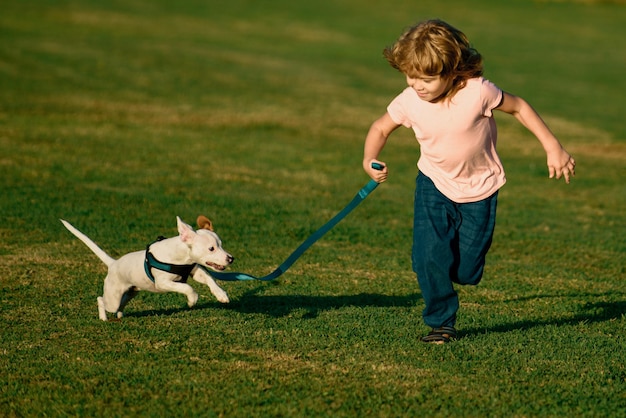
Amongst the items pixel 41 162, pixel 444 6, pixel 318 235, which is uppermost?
pixel 444 6

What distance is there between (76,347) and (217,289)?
3.09ft

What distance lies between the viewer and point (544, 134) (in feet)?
19.6

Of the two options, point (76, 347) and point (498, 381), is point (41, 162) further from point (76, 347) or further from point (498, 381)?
point (498, 381)

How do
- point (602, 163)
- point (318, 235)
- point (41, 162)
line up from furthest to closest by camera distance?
point (602, 163) < point (41, 162) < point (318, 235)

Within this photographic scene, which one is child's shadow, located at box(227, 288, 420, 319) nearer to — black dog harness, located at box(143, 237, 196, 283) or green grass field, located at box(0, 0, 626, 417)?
green grass field, located at box(0, 0, 626, 417)

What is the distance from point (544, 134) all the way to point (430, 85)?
0.80 metres

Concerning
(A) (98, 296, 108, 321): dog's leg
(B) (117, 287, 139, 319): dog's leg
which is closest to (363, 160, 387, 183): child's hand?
(B) (117, 287, 139, 319): dog's leg

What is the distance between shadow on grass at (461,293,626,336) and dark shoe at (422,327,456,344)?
329mm

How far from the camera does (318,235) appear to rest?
675cm

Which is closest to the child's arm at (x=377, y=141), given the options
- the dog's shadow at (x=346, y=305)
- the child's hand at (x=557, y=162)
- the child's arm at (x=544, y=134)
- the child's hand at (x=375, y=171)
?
the child's hand at (x=375, y=171)

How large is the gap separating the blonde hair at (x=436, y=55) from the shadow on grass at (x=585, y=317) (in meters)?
1.86

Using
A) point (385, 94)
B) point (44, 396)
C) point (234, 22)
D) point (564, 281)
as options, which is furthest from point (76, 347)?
point (234, 22)

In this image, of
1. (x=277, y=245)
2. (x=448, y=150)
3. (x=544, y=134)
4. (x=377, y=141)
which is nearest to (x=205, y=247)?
(x=377, y=141)

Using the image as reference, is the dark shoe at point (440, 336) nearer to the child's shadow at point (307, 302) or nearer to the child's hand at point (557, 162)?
the child's shadow at point (307, 302)
